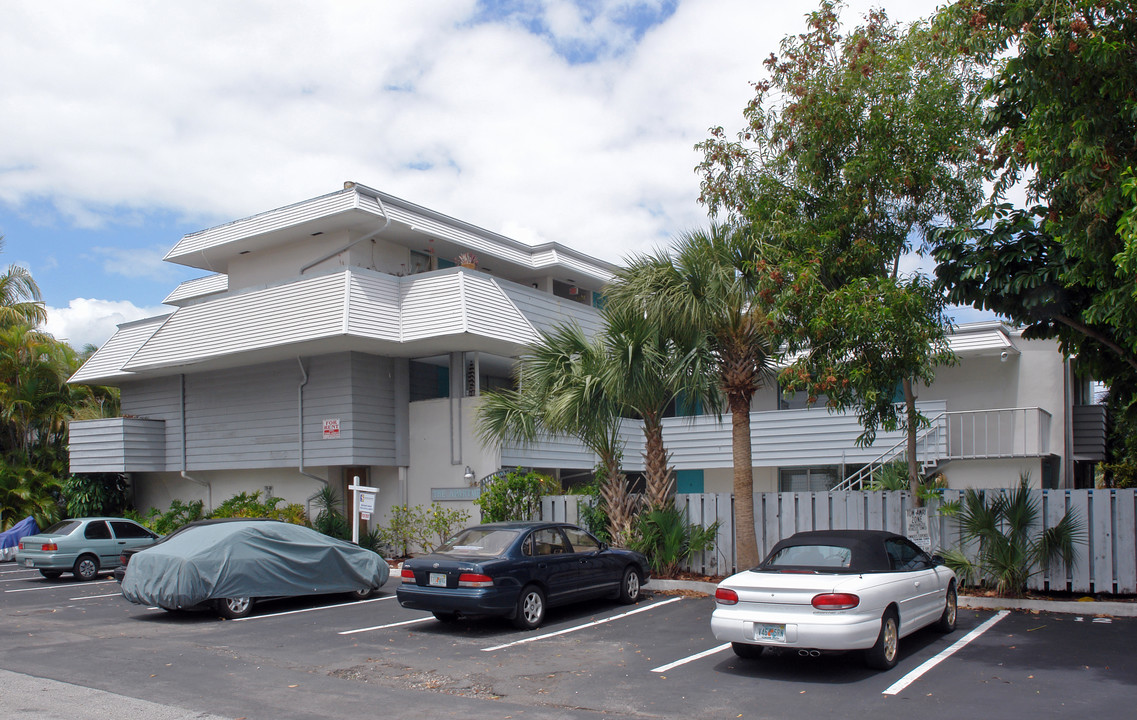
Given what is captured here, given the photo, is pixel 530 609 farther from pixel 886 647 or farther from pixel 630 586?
pixel 886 647

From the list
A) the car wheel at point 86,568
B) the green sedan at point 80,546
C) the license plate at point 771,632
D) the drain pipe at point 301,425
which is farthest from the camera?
the drain pipe at point 301,425

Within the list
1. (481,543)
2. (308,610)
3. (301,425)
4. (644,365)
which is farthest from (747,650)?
(301,425)

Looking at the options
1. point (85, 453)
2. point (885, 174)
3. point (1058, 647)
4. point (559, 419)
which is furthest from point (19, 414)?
point (1058, 647)

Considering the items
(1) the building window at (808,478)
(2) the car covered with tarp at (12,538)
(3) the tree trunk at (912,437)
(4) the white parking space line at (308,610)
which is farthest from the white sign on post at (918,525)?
(2) the car covered with tarp at (12,538)

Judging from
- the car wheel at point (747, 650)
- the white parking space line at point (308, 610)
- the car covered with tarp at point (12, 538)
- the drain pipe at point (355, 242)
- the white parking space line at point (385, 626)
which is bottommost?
the car covered with tarp at point (12, 538)

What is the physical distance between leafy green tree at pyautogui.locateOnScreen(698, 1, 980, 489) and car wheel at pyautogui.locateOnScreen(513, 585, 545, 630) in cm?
461

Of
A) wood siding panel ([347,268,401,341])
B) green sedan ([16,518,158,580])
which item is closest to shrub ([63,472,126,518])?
green sedan ([16,518,158,580])

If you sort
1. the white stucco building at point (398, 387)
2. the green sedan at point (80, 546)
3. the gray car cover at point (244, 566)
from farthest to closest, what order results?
the white stucco building at point (398, 387)
the green sedan at point (80, 546)
the gray car cover at point (244, 566)

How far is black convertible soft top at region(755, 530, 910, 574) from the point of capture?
9.19 meters

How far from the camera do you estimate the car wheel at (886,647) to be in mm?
8789

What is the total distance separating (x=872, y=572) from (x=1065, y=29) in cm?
586

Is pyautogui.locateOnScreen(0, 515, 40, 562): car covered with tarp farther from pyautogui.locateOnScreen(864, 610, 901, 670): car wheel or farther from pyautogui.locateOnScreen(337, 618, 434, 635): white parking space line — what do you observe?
pyautogui.locateOnScreen(864, 610, 901, 670): car wheel

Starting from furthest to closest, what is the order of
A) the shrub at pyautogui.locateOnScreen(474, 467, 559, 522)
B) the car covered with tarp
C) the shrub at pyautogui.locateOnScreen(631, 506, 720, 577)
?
the car covered with tarp < the shrub at pyautogui.locateOnScreen(474, 467, 559, 522) < the shrub at pyautogui.locateOnScreen(631, 506, 720, 577)

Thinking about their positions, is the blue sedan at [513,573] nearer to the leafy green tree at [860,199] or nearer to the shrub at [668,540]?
the shrub at [668,540]
